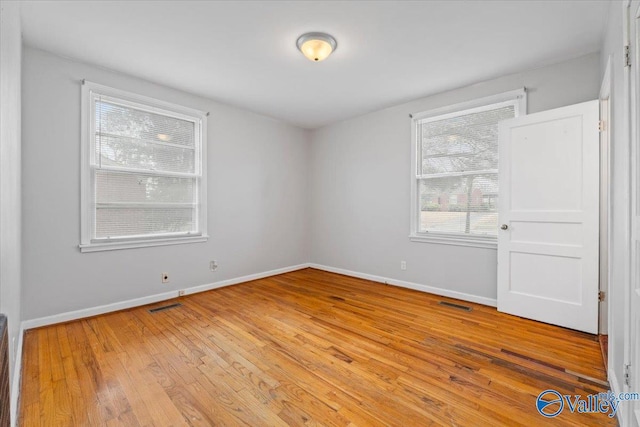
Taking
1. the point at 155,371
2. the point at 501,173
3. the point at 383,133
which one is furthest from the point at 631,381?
the point at 383,133

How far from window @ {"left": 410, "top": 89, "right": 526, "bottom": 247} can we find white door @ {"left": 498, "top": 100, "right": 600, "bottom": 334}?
0.26m

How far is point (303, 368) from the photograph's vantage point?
2.02 meters

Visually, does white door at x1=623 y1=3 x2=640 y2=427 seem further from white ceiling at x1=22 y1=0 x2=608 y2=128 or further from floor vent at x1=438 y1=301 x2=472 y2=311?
floor vent at x1=438 y1=301 x2=472 y2=311

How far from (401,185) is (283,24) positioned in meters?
2.62

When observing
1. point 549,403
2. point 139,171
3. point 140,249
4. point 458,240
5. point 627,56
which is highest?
point 627,56

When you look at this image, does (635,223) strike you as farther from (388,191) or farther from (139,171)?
(139,171)

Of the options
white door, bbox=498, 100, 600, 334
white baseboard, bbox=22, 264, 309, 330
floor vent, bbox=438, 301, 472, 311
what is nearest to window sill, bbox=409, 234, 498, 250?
white door, bbox=498, 100, 600, 334

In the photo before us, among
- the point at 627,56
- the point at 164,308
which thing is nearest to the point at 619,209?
the point at 627,56

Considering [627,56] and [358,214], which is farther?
[358,214]

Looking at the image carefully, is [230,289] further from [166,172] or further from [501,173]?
[501,173]

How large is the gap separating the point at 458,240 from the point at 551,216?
102 centimetres

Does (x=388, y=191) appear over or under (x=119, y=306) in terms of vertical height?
over

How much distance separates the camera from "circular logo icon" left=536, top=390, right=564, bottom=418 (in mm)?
1594

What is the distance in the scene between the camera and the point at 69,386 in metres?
1.80
